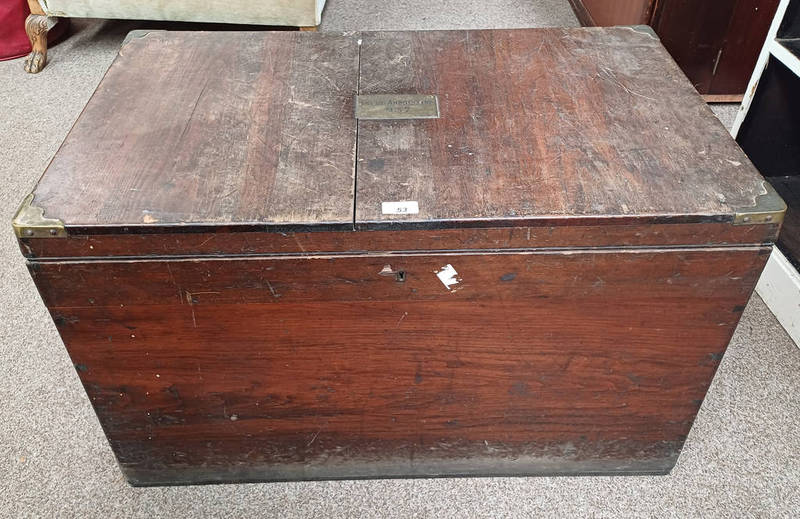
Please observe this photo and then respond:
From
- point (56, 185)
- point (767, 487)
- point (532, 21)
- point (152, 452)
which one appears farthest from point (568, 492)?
point (532, 21)

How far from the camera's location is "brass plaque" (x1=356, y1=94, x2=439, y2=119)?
1.06 meters

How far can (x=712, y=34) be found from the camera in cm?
201

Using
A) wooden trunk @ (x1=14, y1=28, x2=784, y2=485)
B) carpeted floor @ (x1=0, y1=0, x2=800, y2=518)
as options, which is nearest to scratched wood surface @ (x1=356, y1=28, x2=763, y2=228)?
wooden trunk @ (x1=14, y1=28, x2=784, y2=485)

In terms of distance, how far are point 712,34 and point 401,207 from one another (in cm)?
154

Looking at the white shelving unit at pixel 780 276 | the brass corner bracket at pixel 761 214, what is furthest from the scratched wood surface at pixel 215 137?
the white shelving unit at pixel 780 276

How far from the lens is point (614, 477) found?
1.17 metres

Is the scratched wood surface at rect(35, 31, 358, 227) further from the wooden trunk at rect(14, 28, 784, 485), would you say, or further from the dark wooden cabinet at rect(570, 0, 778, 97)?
the dark wooden cabinet at rect(570, 0, 778, 97)

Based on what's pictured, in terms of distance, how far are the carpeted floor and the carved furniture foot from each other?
1070mm

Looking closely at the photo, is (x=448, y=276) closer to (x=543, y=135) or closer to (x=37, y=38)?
(x=543, y=135)

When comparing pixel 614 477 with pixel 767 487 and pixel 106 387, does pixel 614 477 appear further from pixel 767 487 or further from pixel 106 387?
pixel 106 387

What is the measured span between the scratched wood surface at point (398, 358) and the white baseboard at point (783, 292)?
1.59 feet

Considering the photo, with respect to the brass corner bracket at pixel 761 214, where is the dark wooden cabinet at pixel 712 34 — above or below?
below

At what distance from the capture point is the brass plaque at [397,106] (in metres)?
1.06

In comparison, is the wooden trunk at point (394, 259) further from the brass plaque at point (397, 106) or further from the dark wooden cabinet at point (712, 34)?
the dark wooden cabinet at point (712, 34)
